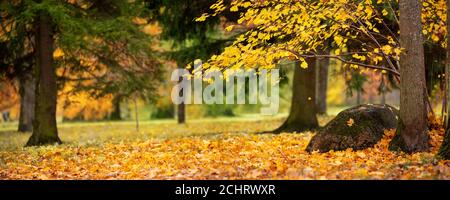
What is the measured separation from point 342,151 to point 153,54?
10210mm

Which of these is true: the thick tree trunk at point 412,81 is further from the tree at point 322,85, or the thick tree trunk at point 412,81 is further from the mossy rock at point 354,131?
the tree at point 322,85

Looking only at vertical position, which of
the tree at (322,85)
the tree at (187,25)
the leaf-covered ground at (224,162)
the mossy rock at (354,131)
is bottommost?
the leaf-covered ground at (224,162)

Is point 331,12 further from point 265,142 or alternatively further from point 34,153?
point 34,153

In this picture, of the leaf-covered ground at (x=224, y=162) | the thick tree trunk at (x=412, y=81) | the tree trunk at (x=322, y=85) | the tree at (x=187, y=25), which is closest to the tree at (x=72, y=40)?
the tree at (x=187, y=25)

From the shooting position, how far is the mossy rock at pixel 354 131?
10781 mm

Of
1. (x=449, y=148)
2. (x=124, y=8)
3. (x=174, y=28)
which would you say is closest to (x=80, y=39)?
(x=124, y=8)

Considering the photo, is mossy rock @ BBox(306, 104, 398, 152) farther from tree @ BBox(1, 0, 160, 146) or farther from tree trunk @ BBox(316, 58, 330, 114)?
tree trunk @ BBox(316, 58, 330, 114)

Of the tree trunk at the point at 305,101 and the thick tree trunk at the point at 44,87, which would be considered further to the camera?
the tree trunk at the point at 305,101

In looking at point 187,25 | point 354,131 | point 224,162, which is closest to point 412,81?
point 354,131

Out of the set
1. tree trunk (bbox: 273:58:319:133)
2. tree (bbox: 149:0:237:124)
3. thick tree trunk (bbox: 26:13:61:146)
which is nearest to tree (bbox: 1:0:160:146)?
thick tree trunk (bbox: 26:13:61:146)

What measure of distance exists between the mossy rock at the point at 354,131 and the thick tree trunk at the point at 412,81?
30.2 inches

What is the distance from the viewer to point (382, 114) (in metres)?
11.3

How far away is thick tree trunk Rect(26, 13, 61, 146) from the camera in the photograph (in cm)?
1662

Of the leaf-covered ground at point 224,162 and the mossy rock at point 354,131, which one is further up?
the mossy rock at point 354,131
